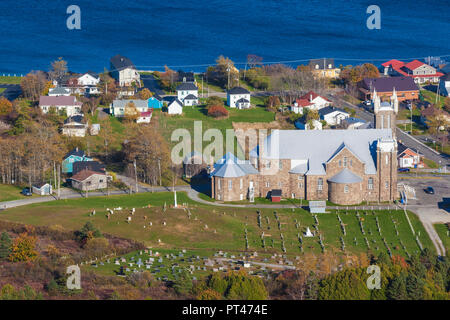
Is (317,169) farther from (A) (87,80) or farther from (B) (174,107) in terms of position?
(A) (87,80)

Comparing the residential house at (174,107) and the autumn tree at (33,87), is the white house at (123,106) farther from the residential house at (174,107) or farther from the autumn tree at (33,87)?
the autumn tree at (33,87)

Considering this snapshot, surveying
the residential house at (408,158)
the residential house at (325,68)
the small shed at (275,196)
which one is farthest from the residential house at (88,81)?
the small shed at (275,196)

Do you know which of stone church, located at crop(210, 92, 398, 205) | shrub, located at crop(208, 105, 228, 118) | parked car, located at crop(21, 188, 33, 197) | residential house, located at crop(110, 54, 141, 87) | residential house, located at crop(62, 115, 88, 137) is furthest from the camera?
residential house, located at crop(110, 54, 141, 87)

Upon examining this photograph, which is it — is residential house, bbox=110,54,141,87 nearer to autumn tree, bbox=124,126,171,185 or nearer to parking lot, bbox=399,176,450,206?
autumn tree, bbox=124,126,171,185

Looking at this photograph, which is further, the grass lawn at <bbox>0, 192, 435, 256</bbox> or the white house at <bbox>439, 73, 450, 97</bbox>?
the white house at <bbox>439, 73, 450, 97</bbox>

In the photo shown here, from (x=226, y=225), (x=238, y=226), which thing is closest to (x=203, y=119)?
(x=226, y=225)

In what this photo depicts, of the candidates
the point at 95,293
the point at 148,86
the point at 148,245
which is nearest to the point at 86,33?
the point at 148,86

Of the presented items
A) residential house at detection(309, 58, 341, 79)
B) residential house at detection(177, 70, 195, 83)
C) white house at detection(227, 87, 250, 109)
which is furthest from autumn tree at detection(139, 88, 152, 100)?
residential house at detection(309, 58, 341, 79)
